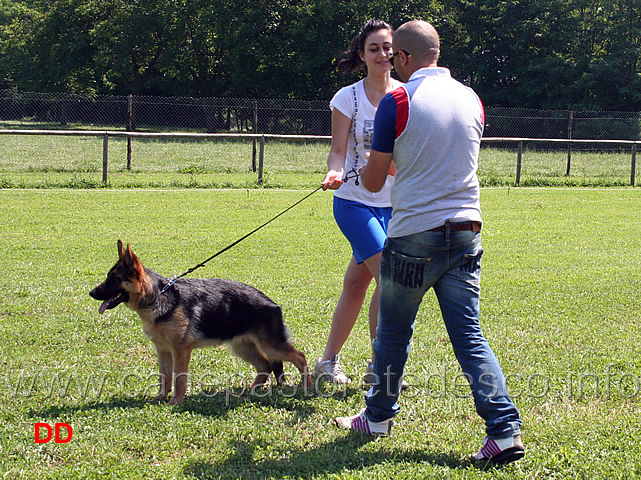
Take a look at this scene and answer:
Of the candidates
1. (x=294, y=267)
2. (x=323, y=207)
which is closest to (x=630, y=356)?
(x=294, y=267)

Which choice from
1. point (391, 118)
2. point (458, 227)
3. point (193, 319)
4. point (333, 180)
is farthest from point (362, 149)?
point (193, 319)

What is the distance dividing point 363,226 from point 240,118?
22679 millimetres

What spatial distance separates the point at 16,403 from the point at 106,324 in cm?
149

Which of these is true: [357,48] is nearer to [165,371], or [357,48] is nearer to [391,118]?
[391,118]

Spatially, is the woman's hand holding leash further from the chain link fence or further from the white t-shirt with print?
the chain link fence

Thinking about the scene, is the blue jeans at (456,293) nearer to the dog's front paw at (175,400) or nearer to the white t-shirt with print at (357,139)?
the white t-shirt with print at (357,139)

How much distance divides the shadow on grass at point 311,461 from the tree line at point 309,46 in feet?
119

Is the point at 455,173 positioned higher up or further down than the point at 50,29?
further down

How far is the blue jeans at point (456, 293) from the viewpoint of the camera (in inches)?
119

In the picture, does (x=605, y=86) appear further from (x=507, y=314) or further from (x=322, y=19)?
(x=507, y=314)

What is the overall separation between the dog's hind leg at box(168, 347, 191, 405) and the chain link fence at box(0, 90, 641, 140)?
19.9 metres

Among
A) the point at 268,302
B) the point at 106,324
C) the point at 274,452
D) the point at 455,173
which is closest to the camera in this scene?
the point at 455,173

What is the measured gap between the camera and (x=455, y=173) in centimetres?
300

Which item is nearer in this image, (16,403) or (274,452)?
(274,452)
